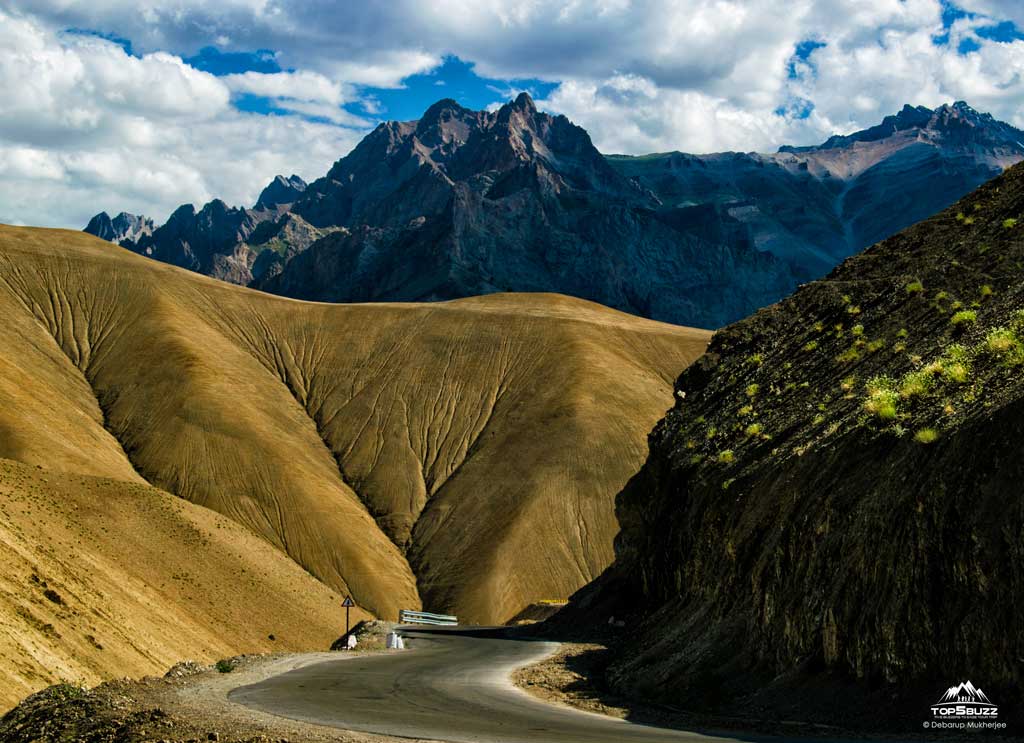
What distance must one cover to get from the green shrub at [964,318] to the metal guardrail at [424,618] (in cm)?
4458

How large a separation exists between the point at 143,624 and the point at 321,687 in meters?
16.8

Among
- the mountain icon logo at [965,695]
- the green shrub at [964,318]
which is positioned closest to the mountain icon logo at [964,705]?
the mountain icon logo at [965,695]

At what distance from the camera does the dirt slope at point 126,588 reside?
29047mm

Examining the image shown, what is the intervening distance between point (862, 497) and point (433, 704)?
359 inches

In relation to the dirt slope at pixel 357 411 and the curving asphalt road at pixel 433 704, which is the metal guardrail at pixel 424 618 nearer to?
the dirt slope at pixel 357 411

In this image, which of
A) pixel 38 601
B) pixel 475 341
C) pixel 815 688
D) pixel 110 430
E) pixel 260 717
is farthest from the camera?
pixel 475 341

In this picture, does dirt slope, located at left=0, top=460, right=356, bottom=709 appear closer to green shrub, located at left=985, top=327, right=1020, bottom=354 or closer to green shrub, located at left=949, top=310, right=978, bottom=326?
green shrub, located at left=985, top=327, right=1020, bottom=354

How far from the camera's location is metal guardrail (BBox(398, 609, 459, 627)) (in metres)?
61.9

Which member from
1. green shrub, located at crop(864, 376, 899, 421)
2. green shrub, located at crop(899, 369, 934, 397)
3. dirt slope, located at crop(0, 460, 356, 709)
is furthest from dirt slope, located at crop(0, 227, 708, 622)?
green shrub, located at crop(899, 369, 934, 397)

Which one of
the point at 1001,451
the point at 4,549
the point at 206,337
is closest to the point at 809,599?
the point at 1001,451

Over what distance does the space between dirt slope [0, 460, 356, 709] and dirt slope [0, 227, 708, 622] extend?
13.1 meters

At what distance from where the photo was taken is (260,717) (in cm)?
1733

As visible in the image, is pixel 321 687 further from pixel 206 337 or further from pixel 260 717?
pixel 206 337

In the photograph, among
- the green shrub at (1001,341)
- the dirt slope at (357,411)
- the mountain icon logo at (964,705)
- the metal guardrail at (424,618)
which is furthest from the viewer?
the dirt slope at (357,411)
